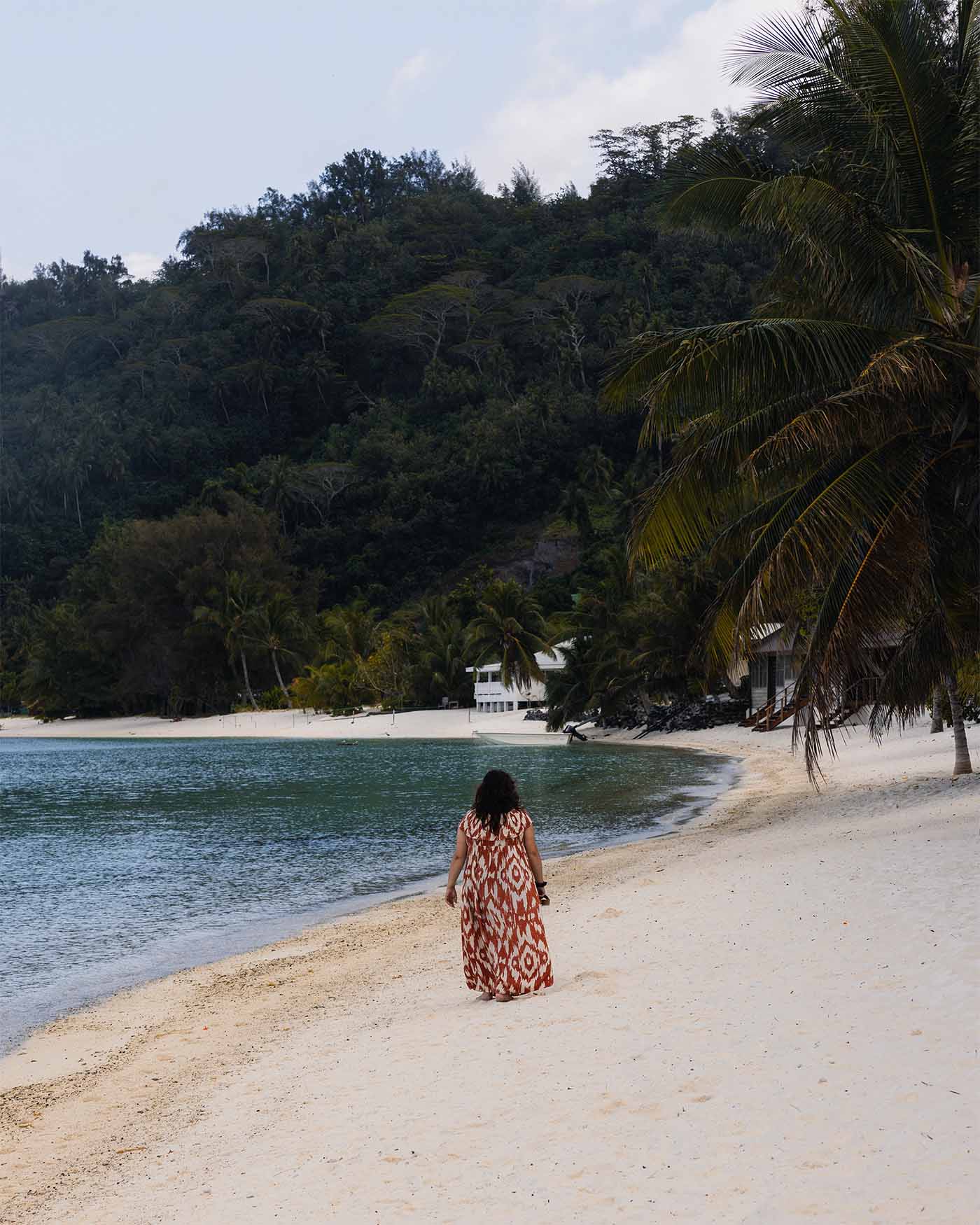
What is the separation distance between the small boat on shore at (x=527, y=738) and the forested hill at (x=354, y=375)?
3042 centimetres

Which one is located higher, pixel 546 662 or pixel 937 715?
pixel 546 662

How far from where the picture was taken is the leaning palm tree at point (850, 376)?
11492 mm

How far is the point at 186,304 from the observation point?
389 ft

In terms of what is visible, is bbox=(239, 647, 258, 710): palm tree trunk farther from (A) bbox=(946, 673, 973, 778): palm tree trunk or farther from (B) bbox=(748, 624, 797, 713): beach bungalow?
(A) bbox=(946, 673, 973, 778): palm tree trunk

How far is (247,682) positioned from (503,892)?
68.4 m

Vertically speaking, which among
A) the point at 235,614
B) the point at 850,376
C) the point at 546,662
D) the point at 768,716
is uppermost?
the point at 235,614

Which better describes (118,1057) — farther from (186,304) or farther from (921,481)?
(186,304)

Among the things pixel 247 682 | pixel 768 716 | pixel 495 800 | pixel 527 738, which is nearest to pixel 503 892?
pixel 495 800

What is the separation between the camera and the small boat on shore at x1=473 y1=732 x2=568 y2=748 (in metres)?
45.2

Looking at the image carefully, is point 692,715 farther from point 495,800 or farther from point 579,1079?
point 579,1079

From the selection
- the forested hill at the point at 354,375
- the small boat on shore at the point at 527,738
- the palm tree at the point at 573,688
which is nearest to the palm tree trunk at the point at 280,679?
the forested hill at the point at 354,375

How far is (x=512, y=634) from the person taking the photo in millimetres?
52938

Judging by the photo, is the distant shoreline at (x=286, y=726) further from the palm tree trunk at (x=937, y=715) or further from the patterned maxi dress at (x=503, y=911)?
the patterned maxi dress at (x=503, y=911)

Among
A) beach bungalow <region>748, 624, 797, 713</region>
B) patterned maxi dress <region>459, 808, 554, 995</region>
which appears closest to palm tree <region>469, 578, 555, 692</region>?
beach bungalow <region>748, 624, 797, 713</region>
